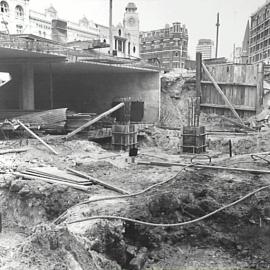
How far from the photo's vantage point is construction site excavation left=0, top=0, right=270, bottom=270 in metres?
6.76

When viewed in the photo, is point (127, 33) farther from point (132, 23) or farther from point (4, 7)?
point (4, 7)

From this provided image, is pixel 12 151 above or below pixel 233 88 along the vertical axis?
below

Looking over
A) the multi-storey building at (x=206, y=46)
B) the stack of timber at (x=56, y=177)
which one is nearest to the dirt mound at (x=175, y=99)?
the stack of timber at (x=56, y=177)

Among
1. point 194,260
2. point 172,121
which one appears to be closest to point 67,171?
point 194,260

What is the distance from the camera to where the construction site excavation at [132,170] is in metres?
6.76

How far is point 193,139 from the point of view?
1538 cm

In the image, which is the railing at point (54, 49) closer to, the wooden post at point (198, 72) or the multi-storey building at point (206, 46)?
the wooden post at point (198, 72)

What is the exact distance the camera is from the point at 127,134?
647 inches

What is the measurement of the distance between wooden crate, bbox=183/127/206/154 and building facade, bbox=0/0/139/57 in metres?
23.0

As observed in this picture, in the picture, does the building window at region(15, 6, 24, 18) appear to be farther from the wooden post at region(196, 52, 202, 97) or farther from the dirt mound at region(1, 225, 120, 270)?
the dirt mound at region(1, 225, 120, 270)

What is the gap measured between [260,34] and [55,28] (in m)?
38.5

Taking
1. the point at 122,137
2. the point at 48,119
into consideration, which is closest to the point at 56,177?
the point at 122,137

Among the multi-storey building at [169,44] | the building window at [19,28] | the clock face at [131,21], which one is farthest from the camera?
the multi-storey building at [169,44]

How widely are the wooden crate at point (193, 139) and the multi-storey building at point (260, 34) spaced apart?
1727 inches
